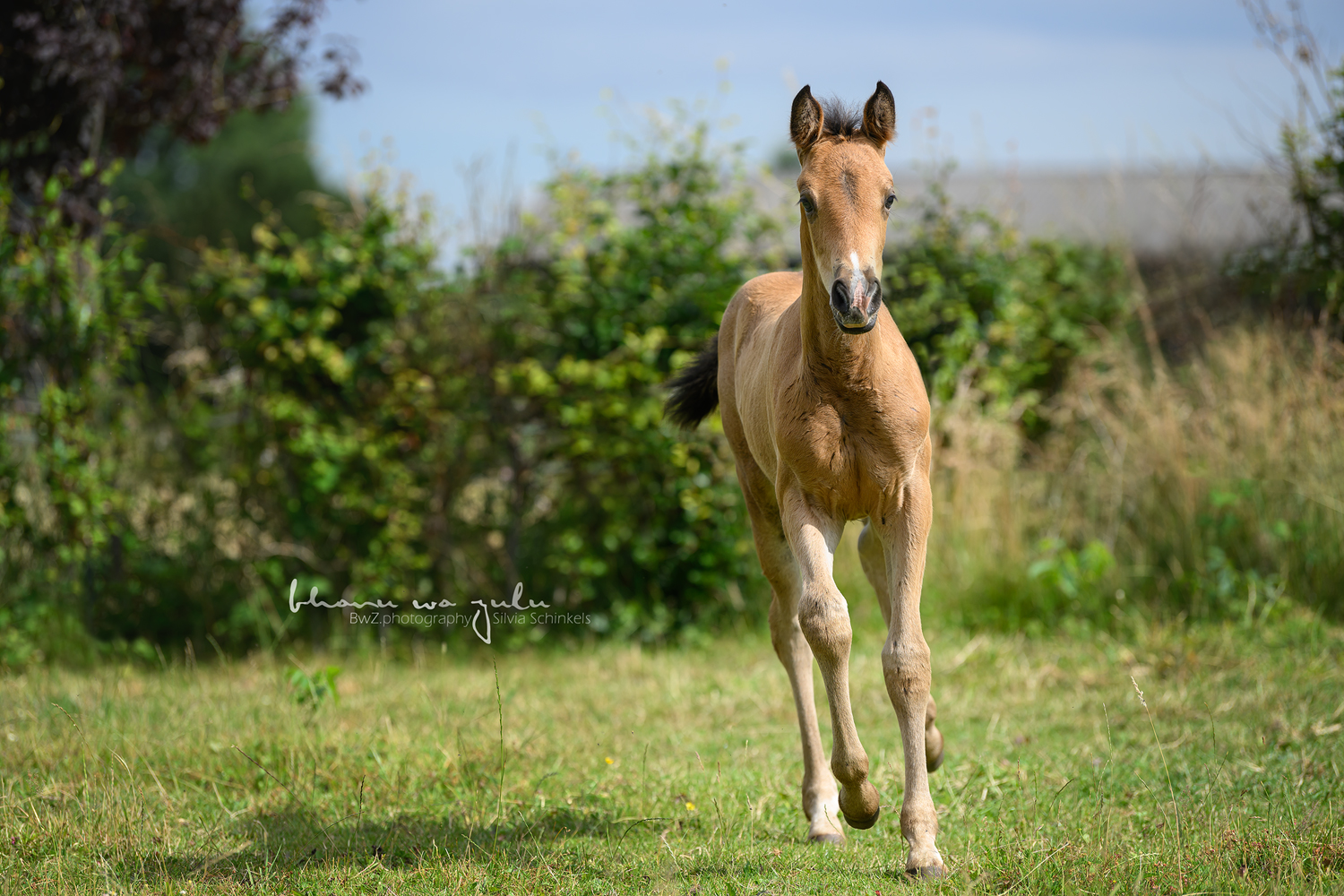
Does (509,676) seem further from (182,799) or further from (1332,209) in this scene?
(1332,209)

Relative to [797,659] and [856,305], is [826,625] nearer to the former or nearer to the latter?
[797,659]

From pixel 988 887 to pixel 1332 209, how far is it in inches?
248

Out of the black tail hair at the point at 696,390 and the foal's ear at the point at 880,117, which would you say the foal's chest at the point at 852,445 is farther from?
the black tail hair at the point at 696,390

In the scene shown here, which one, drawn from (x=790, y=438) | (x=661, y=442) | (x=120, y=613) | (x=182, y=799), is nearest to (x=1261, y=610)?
(x=661, y=442)

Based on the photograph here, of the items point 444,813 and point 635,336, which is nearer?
point 444,813

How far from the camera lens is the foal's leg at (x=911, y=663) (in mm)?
3072

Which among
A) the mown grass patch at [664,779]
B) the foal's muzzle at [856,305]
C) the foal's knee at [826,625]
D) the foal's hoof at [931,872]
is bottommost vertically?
the mown grass patch at [664,779]

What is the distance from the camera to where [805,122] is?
10.9 ft

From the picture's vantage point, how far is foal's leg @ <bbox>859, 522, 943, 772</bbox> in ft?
12.6

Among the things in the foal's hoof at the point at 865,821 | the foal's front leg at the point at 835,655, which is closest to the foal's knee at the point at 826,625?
the foal's front leg at the point at 835,655

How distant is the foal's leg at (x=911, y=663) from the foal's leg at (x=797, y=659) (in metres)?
0.44

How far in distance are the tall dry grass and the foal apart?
3439mm

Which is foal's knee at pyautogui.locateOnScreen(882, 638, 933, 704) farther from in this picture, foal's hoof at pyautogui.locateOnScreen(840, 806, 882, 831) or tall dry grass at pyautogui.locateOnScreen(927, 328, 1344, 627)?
tall dry grass at pyautogui.locateOnScreen(927, 328, 1344, 627)

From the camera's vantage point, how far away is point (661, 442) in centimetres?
698
